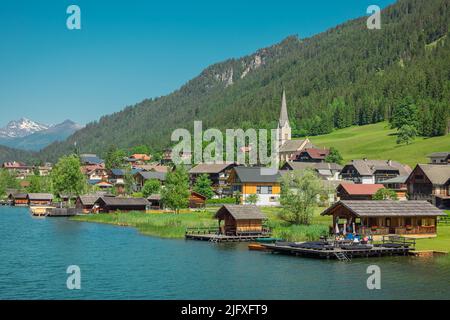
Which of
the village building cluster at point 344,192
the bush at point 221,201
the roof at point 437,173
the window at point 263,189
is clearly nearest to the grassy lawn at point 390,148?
the village building cluster at point 344,192

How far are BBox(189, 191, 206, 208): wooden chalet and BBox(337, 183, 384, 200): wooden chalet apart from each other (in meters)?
26.4

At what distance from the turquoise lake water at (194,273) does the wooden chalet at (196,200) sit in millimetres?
48765

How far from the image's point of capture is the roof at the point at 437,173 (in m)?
107

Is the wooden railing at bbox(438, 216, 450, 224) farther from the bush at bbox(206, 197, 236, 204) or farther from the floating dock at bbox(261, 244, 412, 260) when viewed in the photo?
the bush at bbox(206, 197, 236, 204)

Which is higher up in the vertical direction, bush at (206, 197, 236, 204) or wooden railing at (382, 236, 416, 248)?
bush at (206, 197, 236, 204)

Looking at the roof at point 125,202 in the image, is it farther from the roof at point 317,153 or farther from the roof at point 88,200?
the roof at point 317,153

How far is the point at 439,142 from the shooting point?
6501 inches

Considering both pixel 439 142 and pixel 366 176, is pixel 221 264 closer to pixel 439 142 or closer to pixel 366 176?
pixel 366 176

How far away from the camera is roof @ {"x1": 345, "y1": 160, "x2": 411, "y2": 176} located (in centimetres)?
14412

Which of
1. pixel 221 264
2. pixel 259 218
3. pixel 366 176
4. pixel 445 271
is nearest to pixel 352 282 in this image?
pixel 445 271

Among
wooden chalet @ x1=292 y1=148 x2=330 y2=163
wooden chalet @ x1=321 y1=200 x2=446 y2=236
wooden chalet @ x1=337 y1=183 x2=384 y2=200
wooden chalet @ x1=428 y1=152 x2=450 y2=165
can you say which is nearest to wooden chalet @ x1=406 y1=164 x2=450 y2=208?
wooden chalet @ x1=337 y1=183 x2=384 y2=200

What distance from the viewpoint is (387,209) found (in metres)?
68.2

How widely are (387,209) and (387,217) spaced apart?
1.06 meters

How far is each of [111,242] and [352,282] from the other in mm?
33104
